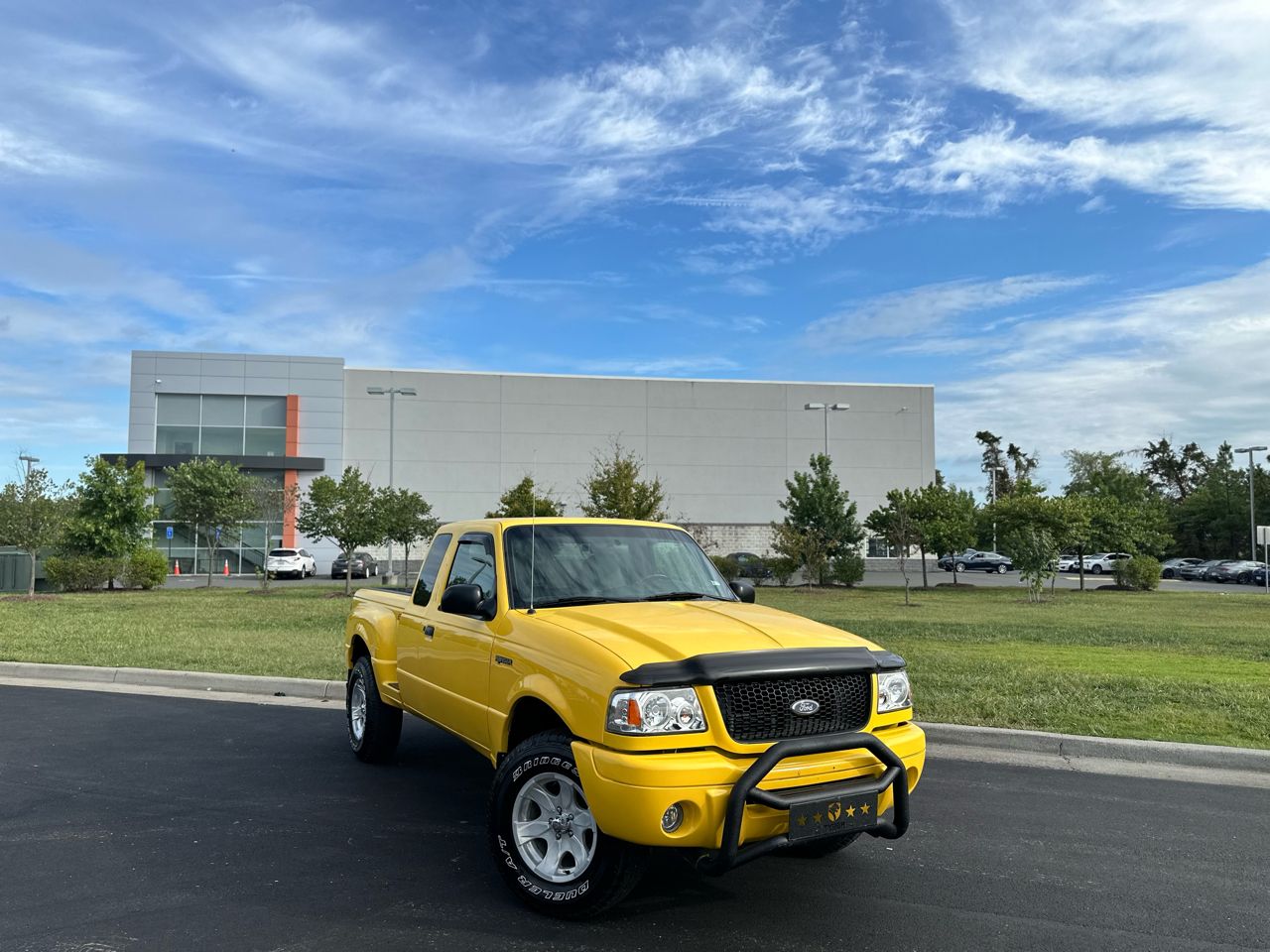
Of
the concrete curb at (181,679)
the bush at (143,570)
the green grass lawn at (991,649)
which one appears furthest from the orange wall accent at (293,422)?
the concrete curb at (181,679)

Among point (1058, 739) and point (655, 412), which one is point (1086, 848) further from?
point (655, 412)

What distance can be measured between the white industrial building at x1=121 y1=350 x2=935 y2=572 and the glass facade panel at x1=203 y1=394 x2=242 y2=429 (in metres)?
0.07

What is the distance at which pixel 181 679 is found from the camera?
10.9m

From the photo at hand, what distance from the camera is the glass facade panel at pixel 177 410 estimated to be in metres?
53.1

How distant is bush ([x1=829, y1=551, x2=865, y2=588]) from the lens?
39.2 metres

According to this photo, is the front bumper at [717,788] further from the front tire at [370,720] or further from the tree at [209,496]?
the tree at [209,496]

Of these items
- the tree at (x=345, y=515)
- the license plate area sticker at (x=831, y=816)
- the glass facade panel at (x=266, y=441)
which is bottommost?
the license plate area sticker at (x=831, y=816)

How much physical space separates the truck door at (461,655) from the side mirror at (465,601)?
81 mm

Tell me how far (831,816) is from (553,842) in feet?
4.16

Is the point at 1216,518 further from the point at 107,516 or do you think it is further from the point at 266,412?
the point at 107,516

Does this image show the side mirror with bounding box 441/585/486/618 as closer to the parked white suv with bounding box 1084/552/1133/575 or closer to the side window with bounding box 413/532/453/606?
the side window with bounding box 413/532/453/606

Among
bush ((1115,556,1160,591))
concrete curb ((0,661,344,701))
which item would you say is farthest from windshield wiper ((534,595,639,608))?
bush ((1115,556,1160,591))

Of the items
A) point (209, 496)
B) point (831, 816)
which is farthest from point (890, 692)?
point (209, 496)

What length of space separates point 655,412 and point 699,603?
5575 centimetres
